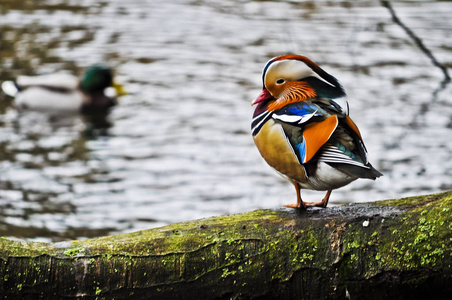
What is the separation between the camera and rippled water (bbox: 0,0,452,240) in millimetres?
5289

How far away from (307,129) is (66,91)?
20.3 ft

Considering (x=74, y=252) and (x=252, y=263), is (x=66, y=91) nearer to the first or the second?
(x=74, y=252)

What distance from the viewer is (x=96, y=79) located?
7.69 metres

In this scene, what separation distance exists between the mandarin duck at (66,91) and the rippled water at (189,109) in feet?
0.75

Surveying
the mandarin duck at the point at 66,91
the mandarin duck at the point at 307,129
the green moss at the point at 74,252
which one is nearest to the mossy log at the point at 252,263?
the green moss at the point at 74,252

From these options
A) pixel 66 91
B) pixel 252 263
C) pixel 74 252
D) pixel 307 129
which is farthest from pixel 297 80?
pixel 66 91

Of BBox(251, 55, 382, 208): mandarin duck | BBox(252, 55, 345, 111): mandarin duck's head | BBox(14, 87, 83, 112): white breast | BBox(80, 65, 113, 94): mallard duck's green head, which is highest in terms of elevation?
BBox(252, 55, 345, 111): mandarin duck's head

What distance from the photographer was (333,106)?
89.1 inches

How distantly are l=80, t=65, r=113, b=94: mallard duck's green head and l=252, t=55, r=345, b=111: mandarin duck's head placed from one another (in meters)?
5.43

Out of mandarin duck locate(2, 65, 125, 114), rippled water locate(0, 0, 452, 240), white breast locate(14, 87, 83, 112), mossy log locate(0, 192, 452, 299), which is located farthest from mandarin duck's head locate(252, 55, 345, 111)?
white breast locate(14, 87, 83, 112)

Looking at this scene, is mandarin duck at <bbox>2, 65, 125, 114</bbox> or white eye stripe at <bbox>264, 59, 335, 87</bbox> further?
mandarin duck at <bbox>2, 65, 125, 114</bbox>

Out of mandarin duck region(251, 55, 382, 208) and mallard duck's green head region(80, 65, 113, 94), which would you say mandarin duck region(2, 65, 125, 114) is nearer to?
mallard duck's green head region(80, 65, 113, 94)

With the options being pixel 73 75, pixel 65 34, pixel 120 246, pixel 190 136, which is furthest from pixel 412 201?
pixel 65 34

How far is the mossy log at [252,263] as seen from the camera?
2.09m
